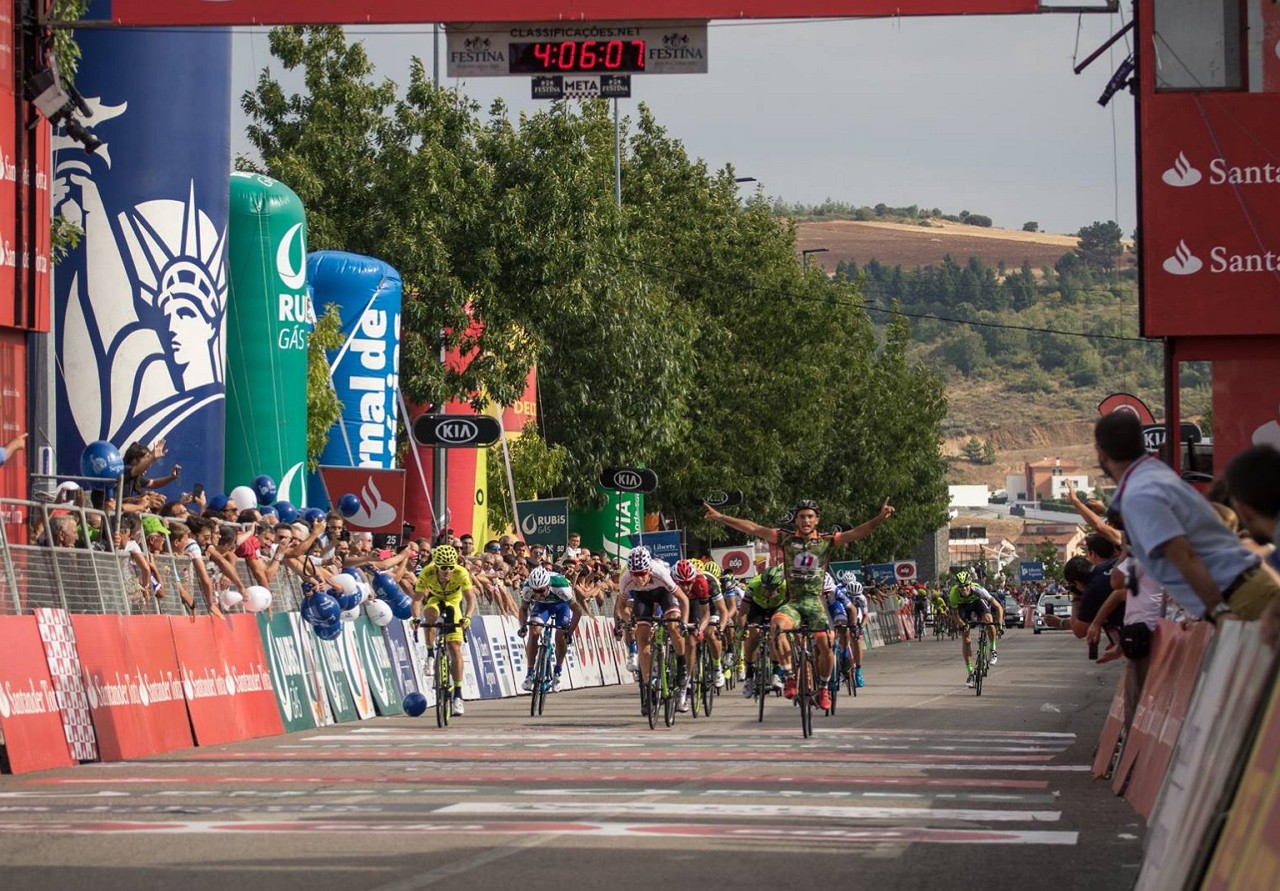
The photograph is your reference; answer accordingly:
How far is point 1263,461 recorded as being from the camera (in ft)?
22.2

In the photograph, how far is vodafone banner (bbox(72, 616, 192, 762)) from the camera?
51.3 ft

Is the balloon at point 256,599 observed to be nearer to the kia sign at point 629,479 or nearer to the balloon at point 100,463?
the balloon at point 100,463

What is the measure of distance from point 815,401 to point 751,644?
37.0 m

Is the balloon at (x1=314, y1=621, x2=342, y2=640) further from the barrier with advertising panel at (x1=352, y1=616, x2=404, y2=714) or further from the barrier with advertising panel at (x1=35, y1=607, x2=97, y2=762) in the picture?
the barrier with advertising panel at (x1=35, y1=607, x2=97, y2=762)

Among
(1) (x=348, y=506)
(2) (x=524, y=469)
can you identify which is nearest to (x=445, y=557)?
(1) (x=348, y=506)

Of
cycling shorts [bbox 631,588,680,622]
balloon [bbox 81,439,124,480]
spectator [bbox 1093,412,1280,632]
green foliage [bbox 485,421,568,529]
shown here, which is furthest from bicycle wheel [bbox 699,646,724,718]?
green foliage [bbox 485,421,568,529]

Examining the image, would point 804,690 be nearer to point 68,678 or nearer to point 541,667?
point 541,667

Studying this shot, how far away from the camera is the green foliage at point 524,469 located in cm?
4528

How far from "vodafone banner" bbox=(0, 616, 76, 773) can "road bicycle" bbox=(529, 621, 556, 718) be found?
26.2ft

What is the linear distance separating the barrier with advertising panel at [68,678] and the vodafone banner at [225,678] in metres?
2.00

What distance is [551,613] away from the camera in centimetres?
2336

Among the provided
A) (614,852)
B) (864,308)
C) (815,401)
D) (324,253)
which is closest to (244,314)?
(324,253)

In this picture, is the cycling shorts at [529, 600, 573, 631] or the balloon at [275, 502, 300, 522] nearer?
the cycling shorts at [529, 600, 573, 631]

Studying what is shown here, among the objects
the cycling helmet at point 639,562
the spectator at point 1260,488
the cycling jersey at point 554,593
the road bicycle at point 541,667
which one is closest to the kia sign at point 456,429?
the cycling jersey at point 554,593
